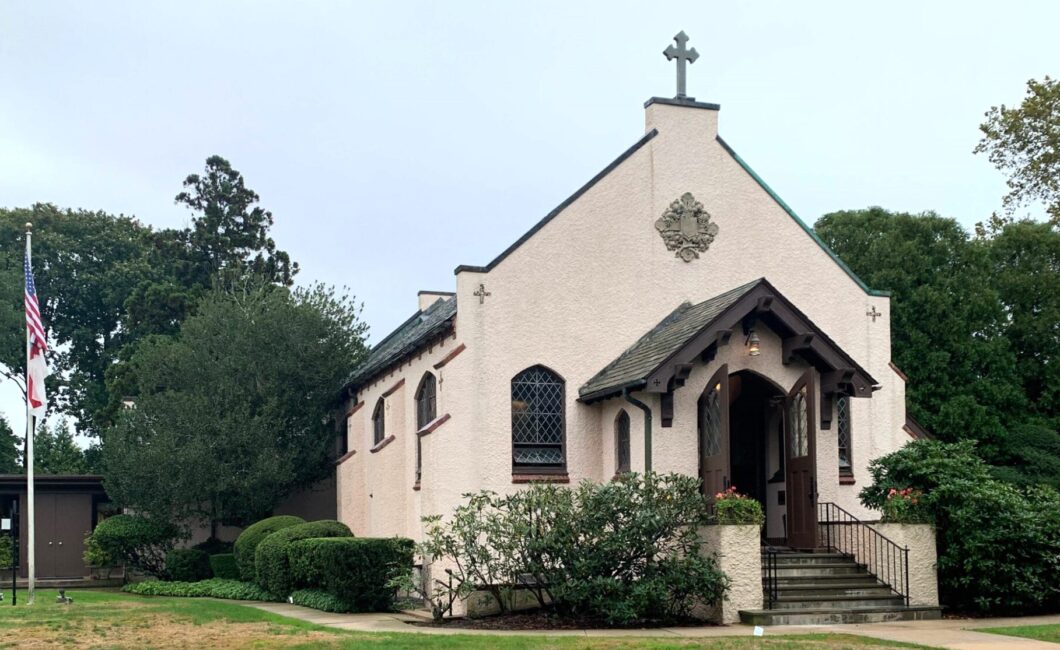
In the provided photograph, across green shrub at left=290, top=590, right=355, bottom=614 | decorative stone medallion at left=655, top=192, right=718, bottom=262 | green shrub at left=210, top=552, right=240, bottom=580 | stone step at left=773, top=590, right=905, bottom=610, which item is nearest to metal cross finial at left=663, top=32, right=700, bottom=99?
decorative stone medallion at left=655, top=192, right=718, bottom=262

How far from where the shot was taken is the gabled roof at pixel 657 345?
2005cm

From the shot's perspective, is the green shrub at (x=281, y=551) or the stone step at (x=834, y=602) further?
the green shrub at (x=281, y=551)

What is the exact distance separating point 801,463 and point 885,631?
4379 mm

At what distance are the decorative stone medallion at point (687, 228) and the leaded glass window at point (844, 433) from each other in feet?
13.3

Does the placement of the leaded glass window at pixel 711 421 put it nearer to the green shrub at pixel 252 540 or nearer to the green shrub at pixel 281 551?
the green shrub at pixel 281 551

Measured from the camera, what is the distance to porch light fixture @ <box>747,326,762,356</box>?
2020 cm

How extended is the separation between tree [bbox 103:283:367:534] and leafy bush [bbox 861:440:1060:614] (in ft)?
57.8

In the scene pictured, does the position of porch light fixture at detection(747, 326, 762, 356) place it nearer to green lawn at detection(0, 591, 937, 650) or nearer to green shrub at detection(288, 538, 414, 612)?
green lawn at detection(0, 591, 937, 650)

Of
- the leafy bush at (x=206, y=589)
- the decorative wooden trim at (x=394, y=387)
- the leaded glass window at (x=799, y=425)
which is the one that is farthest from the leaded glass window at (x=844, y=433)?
the leafy bush at (x=206, y=589)

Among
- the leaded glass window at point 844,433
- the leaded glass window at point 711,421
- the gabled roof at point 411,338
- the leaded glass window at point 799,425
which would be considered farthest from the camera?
the gabled roof at point 411,338

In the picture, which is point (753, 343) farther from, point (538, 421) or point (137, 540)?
point (137, 540)

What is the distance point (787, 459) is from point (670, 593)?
4352 millimetres

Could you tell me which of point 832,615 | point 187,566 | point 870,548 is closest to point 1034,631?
point 832,615

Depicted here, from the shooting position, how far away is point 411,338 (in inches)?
1080
